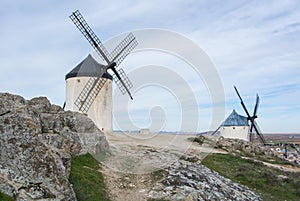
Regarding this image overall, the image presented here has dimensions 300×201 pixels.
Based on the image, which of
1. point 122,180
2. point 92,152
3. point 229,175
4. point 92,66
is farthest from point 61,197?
point 92,66

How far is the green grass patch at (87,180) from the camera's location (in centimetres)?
1268

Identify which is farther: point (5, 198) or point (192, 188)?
point (192, 188)

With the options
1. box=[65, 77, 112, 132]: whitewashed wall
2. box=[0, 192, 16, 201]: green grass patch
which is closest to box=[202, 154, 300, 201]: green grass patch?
box=[65, 77, 112, 132]: whitewashed wall

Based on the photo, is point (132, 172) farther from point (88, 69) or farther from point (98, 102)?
point (88, 69)

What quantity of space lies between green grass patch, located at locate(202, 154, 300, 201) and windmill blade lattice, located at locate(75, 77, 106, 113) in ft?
44.3

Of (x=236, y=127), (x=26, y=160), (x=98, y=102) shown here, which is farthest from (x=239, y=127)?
(x=26, y=160)

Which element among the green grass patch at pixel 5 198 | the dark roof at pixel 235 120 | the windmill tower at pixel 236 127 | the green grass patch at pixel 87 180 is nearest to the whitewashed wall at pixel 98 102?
the green grass patch at pixel 87 180

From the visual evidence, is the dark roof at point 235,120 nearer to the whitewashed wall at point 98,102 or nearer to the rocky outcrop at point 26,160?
the whitewashed wall at point 98,102

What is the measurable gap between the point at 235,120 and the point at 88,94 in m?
31.2

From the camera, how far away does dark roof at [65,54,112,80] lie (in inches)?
1283

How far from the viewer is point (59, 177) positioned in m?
10.4

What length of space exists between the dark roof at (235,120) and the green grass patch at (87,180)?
40.9 metres

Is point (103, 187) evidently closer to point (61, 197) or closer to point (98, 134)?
point (61, 197)

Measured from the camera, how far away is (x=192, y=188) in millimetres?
15070
